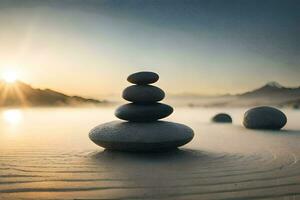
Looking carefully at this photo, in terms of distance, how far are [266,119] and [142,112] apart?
27.6ft

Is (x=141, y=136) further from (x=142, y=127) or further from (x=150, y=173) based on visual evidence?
(x=150, y=173)

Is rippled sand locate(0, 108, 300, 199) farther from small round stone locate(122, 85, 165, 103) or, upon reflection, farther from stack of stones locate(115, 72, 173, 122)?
small round stone locate(122, 85, 165, 103)

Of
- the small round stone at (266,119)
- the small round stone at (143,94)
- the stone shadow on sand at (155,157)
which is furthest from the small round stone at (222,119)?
the small round stone at (143,94)

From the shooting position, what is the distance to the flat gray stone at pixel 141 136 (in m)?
7.73

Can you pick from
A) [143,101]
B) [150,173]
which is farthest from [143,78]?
[150,173]

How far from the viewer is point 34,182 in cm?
539

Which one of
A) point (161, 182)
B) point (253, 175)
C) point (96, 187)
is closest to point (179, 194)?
point (161, 182)

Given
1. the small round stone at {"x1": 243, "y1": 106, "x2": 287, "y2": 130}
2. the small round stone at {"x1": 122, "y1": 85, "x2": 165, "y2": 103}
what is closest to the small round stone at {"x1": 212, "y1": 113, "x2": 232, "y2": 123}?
the small round stone at {"x1": 243, "y1": 106, "x2": 287, "y2": 130}

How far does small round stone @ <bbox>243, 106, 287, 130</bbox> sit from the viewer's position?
15070 mm

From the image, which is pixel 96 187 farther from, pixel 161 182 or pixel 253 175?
pixel 253 175

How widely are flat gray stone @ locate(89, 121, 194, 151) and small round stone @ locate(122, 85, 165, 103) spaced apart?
0.57 metres

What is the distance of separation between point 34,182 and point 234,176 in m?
3.04

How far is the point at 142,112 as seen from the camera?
8320mm

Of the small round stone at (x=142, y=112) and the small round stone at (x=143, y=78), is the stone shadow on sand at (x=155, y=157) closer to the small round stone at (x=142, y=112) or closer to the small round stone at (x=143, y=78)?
the small round stone at (x=142, y=112)
